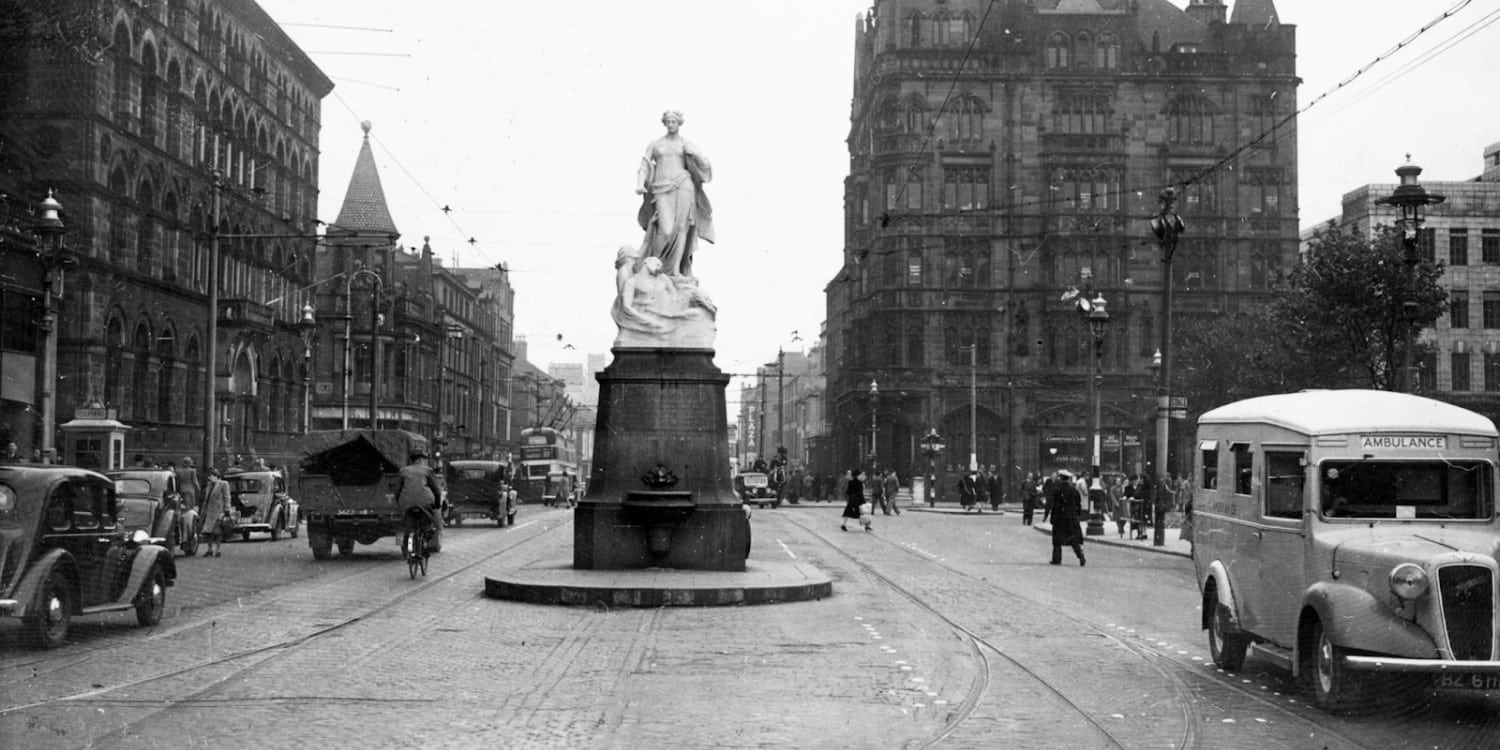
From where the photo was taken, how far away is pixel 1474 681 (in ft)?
28.7

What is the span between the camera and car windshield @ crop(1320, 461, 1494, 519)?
10016 millimetres

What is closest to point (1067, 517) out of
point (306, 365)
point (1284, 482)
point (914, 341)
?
point (1284, 482)

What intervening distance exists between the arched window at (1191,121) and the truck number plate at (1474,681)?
6916 centimetres

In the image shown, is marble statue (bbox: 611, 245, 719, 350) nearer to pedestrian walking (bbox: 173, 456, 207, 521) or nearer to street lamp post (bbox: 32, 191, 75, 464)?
street lamp post (bbox: 32, 191, 75, 464)

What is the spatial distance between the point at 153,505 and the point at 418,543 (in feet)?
19.9

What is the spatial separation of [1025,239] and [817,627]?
6145 centimetres

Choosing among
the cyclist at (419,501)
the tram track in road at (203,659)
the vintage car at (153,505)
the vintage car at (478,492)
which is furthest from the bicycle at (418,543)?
the vintage car at (478,492)

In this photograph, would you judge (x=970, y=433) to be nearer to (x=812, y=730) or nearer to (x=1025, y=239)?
(x=1025, y=239)

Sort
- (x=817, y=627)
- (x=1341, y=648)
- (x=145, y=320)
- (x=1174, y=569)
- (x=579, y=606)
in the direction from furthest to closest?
(x=145, y=320) → (x=1174, y=569) → (x=579, y=606) → (x=817, y=627) → (x=1341, y=648)

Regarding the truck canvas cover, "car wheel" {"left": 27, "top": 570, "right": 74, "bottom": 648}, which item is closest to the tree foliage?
the truck canvas cover

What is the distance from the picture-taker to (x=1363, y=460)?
10.1 metres

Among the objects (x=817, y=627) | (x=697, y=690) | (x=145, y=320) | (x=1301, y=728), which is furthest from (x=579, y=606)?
(x=145, y=320)

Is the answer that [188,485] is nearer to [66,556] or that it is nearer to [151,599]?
[151,599]

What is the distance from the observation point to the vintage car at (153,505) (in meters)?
22.6
